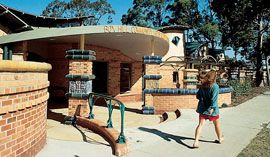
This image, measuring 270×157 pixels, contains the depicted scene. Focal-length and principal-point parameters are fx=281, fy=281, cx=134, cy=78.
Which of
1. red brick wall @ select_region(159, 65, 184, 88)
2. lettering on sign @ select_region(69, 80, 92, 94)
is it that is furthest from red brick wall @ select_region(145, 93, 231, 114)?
red brick wall @ select_region(159, 65, 184, 88)

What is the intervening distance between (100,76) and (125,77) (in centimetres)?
169

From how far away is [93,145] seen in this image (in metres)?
5.64

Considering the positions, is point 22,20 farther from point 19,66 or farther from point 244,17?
point 244,17

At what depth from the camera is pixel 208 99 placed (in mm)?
5602

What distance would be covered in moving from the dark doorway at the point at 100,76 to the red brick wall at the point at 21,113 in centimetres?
901

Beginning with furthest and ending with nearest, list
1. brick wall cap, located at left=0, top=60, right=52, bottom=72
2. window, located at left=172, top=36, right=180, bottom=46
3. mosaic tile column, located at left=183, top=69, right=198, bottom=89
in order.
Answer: window, located at left=172, top=36, right=180, bottom=46
mosaic tile column, located at left=183, top=69, right=198, bottom=89
brick wall cap, located at left=0, top=60, right=52, bottom=72

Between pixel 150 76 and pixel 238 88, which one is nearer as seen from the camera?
pixel 150 76

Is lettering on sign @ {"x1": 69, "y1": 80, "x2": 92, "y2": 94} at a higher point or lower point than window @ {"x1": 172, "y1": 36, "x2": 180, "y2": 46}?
lower

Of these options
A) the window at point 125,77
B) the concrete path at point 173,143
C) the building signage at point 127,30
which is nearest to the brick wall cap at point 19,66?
the concrete path at point 173,143

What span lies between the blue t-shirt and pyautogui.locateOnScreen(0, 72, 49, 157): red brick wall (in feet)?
10.2

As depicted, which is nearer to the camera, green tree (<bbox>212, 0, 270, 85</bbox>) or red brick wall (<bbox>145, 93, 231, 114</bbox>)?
red brick wall (<bbox>145, 93, 231, 114</bbox>)

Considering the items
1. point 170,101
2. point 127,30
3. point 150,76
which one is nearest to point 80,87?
point 127,30

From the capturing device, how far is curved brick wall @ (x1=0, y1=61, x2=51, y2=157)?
12.6 feet

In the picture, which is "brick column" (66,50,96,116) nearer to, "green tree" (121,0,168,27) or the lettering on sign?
the lettering on sign
